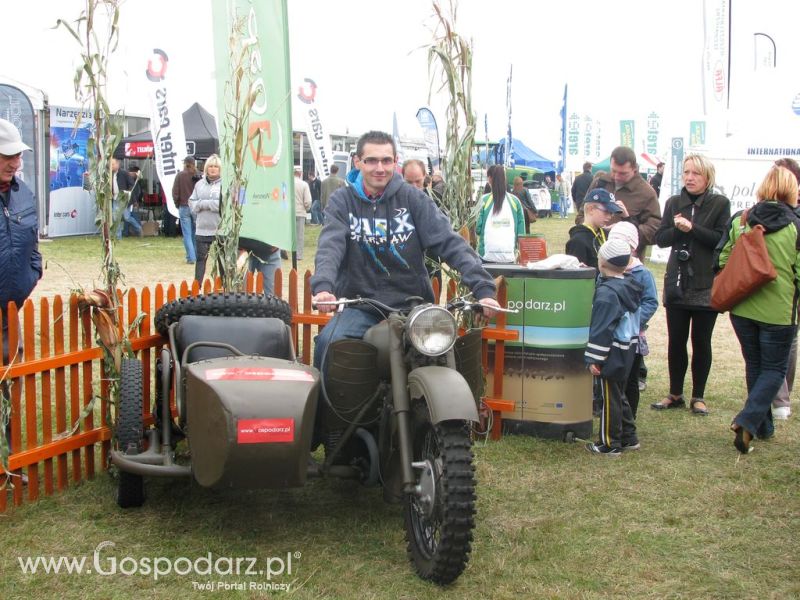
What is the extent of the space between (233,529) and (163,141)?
15.2 m

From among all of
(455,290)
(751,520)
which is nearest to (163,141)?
Result: (455,290)

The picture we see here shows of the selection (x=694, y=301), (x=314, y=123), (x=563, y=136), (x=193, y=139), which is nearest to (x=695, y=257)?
(x=694, y=301)

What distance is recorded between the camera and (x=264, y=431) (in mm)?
3658

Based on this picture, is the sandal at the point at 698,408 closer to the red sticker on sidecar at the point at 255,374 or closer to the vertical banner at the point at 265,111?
the vertical banner at the point at 265,111

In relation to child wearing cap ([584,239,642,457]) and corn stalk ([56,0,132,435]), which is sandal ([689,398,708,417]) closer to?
child wearing cap ([584,239,642,457])

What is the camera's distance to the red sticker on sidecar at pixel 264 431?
3.63 meters

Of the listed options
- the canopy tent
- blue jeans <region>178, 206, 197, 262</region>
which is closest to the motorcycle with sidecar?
blue jeans <region>178, 206, 197, 262</region>

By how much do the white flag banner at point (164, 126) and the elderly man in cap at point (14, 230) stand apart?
13.6 m

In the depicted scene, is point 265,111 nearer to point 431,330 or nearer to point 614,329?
point 614,329

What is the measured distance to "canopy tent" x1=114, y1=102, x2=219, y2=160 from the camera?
2241 centimetres

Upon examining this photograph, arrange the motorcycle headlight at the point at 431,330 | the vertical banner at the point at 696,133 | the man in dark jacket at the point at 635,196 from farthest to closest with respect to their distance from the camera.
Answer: the vertical banner at the point at 696,133
the man in dark jacket at the point at 635,196
the motorcycle headlight at the point at 431,330

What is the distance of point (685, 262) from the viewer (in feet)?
21.6

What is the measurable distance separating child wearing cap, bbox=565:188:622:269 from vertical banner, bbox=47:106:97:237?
15.9m

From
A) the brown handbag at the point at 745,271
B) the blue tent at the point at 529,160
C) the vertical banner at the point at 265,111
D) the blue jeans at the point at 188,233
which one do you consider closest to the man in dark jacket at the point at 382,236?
the vertical banner at the point at 265,111
